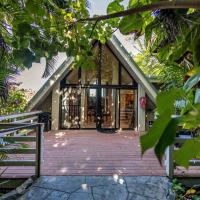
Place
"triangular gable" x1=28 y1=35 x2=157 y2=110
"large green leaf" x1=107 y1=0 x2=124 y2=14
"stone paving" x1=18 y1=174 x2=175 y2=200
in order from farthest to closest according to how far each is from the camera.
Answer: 1. "triangular gable" x1=28 y1=35 x2=157 y2=110
2. "stone paving" x1=18 y1=174 x2=175 y2=200
3. "large green leaf" x1=107 y1=0 x2=124 y2=14

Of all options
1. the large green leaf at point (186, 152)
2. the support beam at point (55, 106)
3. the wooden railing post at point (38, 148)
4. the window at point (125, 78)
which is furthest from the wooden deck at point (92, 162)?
the window at point (125, 78)

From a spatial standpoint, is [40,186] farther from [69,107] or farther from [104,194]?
[69,107]

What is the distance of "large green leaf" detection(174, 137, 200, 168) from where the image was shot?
1.52 feet

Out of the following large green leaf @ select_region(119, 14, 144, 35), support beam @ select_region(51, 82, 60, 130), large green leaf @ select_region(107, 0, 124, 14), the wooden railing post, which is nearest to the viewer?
large green leaf @ select_region(119, 14, 144, 35)

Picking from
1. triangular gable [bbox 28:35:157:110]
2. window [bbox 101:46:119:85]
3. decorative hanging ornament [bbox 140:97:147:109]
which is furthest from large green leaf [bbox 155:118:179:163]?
window [bbox 101:46:119:85]

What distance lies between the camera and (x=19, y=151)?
16.2ft

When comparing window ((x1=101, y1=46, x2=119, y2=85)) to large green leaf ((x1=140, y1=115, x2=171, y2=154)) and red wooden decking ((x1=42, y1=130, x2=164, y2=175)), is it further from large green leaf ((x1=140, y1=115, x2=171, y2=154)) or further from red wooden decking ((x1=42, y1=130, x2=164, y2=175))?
large green leaf ((x1=140, y1=115, x2=171, y2=154))

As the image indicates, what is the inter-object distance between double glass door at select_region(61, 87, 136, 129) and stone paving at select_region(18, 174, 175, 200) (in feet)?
26.0

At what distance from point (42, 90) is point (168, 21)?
11043mm

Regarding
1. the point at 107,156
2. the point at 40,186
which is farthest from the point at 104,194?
the point at 107,156

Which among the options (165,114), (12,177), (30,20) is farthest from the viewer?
(12,177)

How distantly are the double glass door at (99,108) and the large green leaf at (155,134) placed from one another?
1250cm

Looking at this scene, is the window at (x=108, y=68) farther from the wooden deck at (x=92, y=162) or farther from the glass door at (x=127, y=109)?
the wooden deck at (x=92, y=162)

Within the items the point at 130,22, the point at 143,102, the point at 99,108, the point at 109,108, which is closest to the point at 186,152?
the point at 130,22
